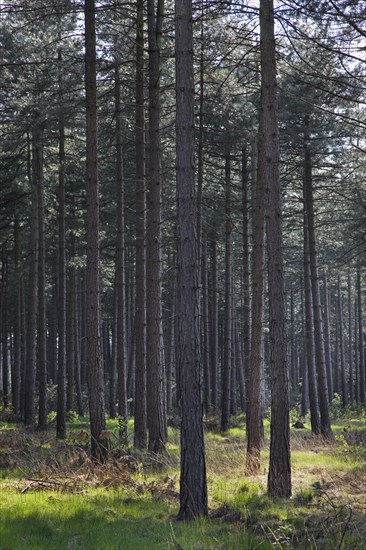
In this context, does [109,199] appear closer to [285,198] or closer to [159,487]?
[285,198]

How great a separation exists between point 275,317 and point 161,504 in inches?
132

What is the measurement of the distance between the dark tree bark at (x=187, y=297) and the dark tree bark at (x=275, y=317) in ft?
6.55

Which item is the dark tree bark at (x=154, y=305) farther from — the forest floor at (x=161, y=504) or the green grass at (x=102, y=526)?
the green grass at (x=102, y=526)

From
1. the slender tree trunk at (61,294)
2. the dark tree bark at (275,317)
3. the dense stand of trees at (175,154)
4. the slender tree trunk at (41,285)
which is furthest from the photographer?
the slender tree trunk at (41,285)

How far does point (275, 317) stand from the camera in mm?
10344

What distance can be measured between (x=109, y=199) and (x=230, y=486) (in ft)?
55.3

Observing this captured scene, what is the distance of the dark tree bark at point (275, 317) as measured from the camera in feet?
33.3

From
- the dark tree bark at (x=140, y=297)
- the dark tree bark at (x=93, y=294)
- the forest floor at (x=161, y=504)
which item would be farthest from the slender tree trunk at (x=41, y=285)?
the dark tree bark at (x=93, y=294)

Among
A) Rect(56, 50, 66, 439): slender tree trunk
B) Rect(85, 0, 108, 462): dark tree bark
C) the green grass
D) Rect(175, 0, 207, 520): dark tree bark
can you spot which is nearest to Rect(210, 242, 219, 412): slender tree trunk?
Rect(56, 50, 66, 439): slender tree trunk

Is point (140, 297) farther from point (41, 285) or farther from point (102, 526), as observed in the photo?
point (102, 526)

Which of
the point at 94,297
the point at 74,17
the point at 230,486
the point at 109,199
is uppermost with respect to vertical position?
the point at 74,17

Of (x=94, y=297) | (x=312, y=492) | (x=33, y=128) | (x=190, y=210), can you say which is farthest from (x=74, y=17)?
(x=312, y=492)

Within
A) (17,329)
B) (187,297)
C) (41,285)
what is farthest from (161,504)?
(17,329)

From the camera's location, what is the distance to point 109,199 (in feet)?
85.3
